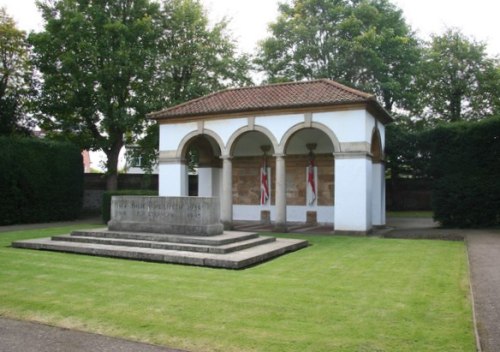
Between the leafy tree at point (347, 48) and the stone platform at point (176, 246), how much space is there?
609 inches

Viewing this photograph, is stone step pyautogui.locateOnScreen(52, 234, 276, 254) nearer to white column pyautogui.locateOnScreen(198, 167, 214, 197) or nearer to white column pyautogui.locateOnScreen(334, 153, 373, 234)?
white column pyautogui.locateOnScreen(334, 153, 373, 234)

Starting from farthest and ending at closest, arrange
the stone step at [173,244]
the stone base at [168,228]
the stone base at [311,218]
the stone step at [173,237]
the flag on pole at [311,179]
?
the stone base at [311,218] → the flag on pole at [311,179] → the stone base at [168,228] → the stone step at [173,237] → the stone step at [173,244]

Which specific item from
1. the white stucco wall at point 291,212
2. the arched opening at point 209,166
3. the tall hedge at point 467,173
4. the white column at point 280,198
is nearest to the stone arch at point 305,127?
the white column at point 280,198

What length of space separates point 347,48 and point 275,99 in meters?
9.37

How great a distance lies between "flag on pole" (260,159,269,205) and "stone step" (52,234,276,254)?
28.2 ft

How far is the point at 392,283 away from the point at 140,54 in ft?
68.5

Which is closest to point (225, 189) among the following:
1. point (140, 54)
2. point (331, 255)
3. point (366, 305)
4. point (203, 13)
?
point (331, 255)

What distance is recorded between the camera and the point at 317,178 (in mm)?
20797

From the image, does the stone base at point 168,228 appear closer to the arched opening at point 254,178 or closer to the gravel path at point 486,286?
the gravel path at point 486,286

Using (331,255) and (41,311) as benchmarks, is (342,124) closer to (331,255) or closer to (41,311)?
(331,255)

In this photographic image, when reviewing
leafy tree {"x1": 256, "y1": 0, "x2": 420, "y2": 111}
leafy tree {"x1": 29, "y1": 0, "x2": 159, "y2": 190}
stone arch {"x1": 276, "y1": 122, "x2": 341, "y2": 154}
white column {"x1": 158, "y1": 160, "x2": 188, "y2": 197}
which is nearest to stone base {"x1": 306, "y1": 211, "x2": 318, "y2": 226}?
stone arch {"x1": 276, "y1": 122, "x2": 341, "y2": 154}

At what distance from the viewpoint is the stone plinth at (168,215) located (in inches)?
473

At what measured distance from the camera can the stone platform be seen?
9.92 m

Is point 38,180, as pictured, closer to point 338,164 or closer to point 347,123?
point 338,164
